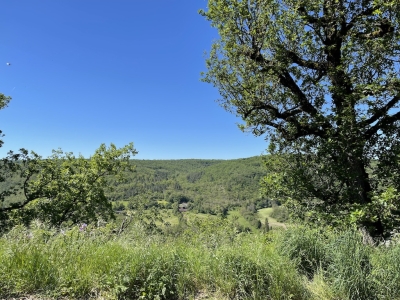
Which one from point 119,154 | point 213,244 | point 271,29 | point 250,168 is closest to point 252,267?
point 213,244

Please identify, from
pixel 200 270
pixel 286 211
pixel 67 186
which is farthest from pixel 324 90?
pixel 67 186

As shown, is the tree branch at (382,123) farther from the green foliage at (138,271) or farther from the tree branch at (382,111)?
the green foliage at (138,271)

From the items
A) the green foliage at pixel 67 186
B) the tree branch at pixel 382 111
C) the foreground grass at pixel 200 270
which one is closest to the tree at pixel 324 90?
the tree branch at pixel 382 111

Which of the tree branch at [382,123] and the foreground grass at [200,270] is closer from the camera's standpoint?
the foreground grass at [200,270]

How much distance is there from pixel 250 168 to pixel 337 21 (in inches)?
7049

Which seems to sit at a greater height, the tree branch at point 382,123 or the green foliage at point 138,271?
the tree branch at point 382,123

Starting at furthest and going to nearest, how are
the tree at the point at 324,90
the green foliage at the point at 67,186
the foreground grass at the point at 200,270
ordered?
the green foliage at the point at 67,186 < the tree at the point at 324,90 < the foreground grass at the point at 200,270

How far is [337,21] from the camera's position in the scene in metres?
6.73

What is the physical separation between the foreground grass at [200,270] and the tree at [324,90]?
313cm

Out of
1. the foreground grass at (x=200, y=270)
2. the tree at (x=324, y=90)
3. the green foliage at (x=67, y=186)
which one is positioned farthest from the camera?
the green foliage at (x=67, y=186)

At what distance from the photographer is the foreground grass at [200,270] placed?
2.94m

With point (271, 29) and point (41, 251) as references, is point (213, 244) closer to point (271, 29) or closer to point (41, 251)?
point (41, 251)

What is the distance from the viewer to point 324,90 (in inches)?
302

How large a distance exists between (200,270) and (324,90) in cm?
662
